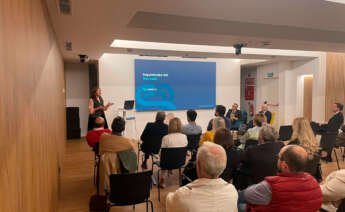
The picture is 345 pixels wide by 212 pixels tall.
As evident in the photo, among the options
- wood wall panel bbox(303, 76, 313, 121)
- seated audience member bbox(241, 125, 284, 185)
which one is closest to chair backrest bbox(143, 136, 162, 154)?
seated audience member bbox(241, 125, 284, 185)

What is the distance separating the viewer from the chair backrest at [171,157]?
3.72 m

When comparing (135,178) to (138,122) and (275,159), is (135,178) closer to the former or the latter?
(275,159)

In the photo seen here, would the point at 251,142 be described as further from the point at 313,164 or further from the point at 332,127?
the point at 332,127

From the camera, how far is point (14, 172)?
1.12 metres

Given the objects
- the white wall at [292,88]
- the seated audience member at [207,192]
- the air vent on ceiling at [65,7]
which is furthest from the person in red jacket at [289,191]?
the white wall at [292,88]

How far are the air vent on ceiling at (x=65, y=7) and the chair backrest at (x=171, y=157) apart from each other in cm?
225

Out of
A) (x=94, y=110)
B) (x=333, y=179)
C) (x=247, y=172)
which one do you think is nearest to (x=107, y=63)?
(x=94, y=110)

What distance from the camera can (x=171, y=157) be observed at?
3766mm

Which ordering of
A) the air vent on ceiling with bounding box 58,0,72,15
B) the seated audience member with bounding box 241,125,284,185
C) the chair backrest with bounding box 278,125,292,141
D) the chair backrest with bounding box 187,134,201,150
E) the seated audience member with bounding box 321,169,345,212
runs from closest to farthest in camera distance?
the seated audience member with bounding box 321,169,345,212
the air vent on ceiling with bounding box 58,0,72,15
the seated audience member with bounding box 241,125,284,185
the chair backrest with bounding box 187,134,201,150
the chair backrest with bounding box 278,125,292,141

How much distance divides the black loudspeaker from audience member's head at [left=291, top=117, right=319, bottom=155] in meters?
6.94

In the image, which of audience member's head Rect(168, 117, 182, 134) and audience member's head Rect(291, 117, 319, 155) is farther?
audience member's head Rect(168, 117, 182, 134)

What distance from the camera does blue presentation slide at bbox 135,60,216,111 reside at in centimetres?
856

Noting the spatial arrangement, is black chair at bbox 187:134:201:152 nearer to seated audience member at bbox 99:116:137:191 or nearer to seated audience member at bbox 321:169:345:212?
seated audience member at bbox 99:116:137:191

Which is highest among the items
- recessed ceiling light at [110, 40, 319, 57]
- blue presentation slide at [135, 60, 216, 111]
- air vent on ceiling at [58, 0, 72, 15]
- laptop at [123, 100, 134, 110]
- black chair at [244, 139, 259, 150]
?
recessed ceiling light at [110, 40, 319, 57]
